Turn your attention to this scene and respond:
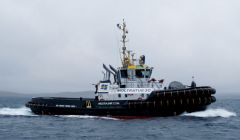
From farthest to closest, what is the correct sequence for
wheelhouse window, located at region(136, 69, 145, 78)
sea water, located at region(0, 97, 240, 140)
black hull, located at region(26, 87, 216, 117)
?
wheelhouse window, located at region(136, 69, 145, 78) → black hull, located at region(26, 87, 216, 117) → sea water, located at region(0, 97, 240, 140)

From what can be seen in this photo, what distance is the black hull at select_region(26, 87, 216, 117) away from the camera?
34656 mm

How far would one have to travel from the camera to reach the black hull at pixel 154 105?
114ft

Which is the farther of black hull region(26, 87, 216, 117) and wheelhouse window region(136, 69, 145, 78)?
wheelhouse window region(136, 69, 145, 78)

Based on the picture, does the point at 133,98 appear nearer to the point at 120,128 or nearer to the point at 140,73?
the point at 140,73

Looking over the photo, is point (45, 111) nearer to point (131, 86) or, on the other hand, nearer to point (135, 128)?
point (131, 86)

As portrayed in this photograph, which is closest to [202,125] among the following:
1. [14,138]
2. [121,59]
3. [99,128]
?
[99,128]

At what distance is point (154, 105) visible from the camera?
3472 centimetres

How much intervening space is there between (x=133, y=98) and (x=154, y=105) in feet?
8.35

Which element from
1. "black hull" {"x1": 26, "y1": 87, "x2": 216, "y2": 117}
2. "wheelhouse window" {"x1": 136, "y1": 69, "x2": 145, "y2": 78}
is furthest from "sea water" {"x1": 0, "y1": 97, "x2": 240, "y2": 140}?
"wheelhouse window" {"x1": 136, "y1": 69, "x2": 145, "y2": 78}

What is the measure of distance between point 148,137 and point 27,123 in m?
13.4

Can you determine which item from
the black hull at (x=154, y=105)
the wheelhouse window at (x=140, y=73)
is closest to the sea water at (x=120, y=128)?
the black hull at (x=154, y=105)

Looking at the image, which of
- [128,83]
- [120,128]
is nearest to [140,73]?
[128,83]

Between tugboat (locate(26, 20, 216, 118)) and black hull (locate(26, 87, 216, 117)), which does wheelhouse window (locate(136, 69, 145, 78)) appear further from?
black hull (locate(26, 87, 216, 117))

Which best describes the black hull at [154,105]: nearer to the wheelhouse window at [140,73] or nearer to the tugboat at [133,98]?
the tugboat at [133,98]
